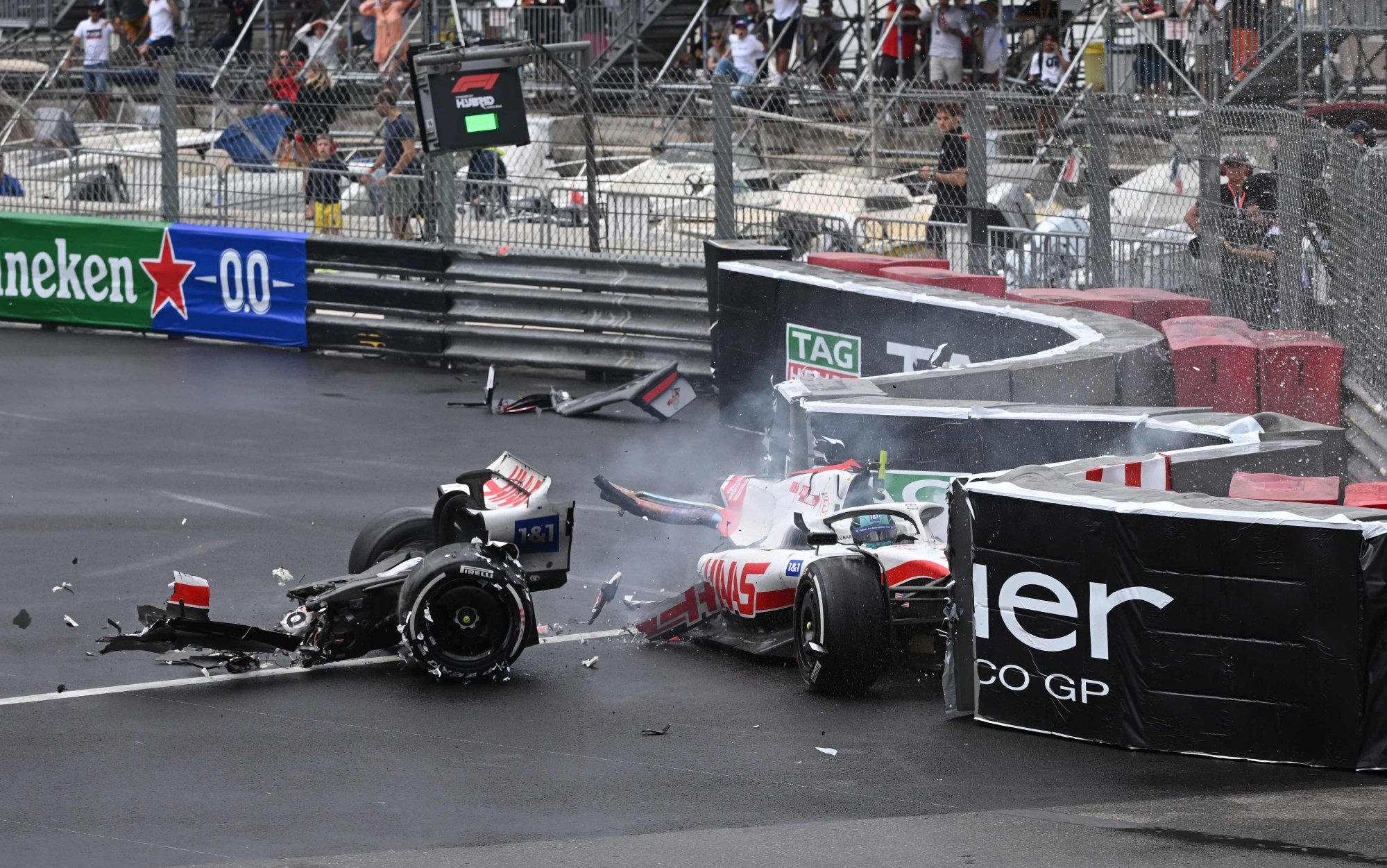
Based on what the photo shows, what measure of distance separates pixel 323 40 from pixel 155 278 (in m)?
10.8

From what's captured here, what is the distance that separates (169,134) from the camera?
18328 millimetres

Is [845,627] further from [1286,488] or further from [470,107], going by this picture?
[470,107]

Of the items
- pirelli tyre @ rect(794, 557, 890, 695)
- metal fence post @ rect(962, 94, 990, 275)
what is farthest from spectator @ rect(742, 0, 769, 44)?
pirelli tyre @ rect(794, 557, 890, 695)

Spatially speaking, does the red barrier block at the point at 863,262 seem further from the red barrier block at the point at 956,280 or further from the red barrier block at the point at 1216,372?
the red barrier block at the point at 1216,372

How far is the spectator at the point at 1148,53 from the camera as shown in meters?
20.0

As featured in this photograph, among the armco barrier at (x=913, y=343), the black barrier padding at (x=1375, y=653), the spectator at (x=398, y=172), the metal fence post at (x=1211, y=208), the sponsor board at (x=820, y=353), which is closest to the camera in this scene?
the black barrier padding at (x=1375, y=653)

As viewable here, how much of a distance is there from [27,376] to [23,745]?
394 inches

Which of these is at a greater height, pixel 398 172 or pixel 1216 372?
pixel 398 172

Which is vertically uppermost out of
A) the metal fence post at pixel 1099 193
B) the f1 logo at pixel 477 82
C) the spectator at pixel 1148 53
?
the spectator at pixel 1148 53

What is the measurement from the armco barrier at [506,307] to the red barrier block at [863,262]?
6.01ft

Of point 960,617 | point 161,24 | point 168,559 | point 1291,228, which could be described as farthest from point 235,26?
point 960,617

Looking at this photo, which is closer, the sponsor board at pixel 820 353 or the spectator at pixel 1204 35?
the sponsor board at pixel 820 353

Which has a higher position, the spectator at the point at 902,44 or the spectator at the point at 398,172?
the spectator at the point at 902,44

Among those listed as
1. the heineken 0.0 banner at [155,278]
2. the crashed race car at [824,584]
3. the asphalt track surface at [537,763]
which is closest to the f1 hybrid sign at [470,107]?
the heineken 0.0 banner at [155,278]
